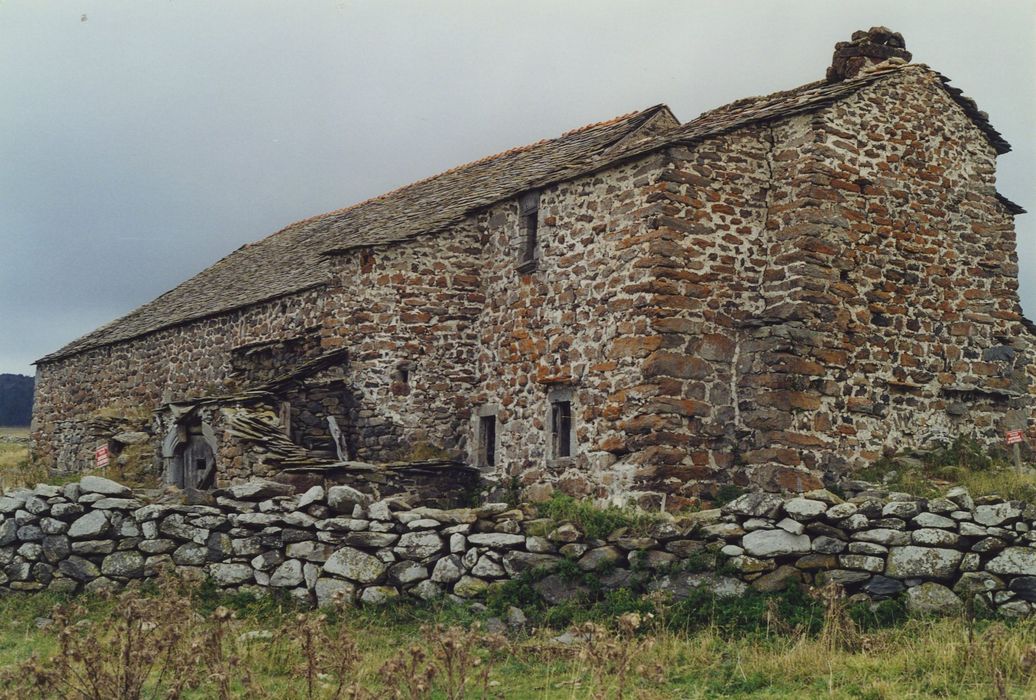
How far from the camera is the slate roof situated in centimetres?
1499

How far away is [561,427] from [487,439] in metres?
2.25

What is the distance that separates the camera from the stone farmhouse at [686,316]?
13883 millimetres

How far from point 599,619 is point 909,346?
7.15m

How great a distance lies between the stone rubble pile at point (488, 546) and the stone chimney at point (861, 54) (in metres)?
6.39

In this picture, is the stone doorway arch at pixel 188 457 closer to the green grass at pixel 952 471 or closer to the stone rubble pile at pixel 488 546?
the stone rubble pile at pixel 488 546

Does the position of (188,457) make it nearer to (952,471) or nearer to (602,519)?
(602,519)

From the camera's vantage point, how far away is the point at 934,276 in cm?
1527

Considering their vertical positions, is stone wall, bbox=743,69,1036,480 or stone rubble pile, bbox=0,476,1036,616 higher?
stone wall, bbox=743,69,1036,480

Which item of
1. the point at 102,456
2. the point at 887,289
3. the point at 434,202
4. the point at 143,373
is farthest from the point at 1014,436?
the point at 143,373

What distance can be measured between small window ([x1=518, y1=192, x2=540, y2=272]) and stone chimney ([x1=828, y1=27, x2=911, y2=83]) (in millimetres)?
4724

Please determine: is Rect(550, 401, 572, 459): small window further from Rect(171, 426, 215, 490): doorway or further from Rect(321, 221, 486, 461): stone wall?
Rect(171, 426, 215, 490): doorway

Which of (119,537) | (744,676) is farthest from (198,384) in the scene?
(744,676)

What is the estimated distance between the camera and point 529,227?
17.0m

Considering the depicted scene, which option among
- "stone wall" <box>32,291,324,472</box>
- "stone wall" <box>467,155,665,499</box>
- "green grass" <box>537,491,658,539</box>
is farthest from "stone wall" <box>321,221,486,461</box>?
"green grass" <box>537,491,658,539</box>
